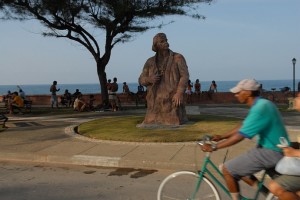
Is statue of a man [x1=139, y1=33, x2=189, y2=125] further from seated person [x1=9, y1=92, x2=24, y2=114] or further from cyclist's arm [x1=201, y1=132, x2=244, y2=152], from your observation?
seated person [x1=9, y1=92, x2=24, y2=114]

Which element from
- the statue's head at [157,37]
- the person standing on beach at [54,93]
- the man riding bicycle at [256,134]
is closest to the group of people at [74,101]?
the person standing on beach at [54,93]

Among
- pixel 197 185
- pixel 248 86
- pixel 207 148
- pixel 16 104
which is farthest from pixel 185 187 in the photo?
pixel 16 104

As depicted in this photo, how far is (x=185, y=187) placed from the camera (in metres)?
5.29

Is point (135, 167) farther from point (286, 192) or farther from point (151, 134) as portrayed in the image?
point (286, 192)

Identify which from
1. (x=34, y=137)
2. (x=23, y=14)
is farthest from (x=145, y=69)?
(x=23, y=14)

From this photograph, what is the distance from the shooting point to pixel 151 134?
11.3m

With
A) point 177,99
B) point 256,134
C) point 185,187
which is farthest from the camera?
point 177,99

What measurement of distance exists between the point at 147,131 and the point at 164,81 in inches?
66.8

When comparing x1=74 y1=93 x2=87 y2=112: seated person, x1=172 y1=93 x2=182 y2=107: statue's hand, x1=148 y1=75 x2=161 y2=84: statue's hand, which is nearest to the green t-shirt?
x1=172 y1=93 x2=182 y2=107: statue's hand

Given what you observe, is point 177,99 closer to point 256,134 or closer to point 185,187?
point 185,187

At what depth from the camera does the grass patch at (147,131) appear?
10784 mm

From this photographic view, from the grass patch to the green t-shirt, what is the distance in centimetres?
637

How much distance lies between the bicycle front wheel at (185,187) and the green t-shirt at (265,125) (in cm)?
78

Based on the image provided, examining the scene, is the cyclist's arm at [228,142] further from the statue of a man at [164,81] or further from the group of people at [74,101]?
the group of people at [74,101]
